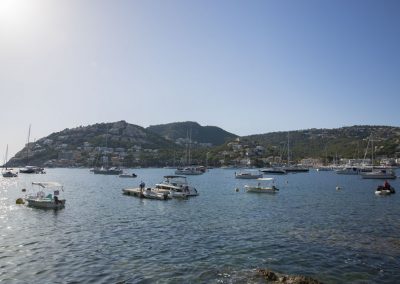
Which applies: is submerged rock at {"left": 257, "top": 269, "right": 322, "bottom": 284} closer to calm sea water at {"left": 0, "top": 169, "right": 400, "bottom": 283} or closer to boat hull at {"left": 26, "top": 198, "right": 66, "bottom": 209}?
calm sea water at {"left": 0, "top": 169, "right": 400, "bottom": 283}

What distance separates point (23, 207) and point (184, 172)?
138748 mm

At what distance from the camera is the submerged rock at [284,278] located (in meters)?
19.6

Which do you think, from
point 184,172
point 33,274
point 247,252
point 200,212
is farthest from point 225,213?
point 184,172

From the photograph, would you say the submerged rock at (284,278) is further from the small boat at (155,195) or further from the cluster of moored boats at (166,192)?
the cluster of moored boats at (166,192)

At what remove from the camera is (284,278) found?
20.2 metres

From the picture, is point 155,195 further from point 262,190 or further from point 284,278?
point 284,278

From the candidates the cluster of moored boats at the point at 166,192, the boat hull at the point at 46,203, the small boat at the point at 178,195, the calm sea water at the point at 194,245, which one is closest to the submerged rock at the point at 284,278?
the calm sea water at the point at 194,245

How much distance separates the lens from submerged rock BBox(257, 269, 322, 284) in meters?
19.6

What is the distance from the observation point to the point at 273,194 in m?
79.2

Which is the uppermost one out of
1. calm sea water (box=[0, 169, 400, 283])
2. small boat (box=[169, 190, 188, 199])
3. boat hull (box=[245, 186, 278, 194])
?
boat hull (box=[245, 186, 278, 194])

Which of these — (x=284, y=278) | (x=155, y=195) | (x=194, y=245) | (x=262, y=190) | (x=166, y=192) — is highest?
(x=262, y=190)

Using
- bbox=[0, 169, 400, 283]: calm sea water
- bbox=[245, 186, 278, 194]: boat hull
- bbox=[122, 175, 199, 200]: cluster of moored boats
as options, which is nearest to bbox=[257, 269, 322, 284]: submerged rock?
bbox=[0, 169, 400, 283]: calm sea water

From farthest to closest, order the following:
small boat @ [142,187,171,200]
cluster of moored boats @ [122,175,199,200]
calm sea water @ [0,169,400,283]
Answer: cluster of moored boats @ [122,175,199,200]
small boat @ [142,187,171,200]
calm sea water @ [0,169,400,283]

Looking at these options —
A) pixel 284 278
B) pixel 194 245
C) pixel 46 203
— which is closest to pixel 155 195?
pixel 46 203
